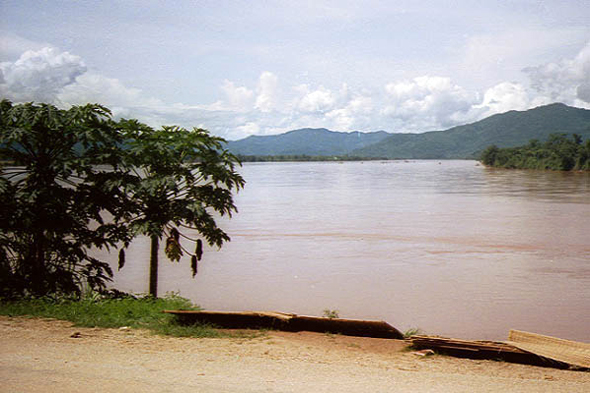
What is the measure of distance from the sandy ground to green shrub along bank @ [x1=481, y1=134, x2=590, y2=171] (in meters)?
76.8

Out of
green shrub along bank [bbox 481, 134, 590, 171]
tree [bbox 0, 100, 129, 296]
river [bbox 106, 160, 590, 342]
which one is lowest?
river [bbox 106, 160, 590, 342]

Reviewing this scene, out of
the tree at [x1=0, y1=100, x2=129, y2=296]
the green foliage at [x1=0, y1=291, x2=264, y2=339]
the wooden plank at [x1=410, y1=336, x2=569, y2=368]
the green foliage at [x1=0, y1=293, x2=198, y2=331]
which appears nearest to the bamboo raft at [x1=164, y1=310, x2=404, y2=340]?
the green foliage at [x1=0, y1=291, x2=264, y2=339]

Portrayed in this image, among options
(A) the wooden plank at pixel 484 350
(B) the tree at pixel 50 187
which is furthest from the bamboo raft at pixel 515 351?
(B) the tree at pixel 50 187

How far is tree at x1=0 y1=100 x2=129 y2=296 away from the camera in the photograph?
649cm

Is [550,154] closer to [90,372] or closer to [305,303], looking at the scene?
[305,303]

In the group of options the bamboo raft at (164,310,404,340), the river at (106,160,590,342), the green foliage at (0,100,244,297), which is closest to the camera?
the bamboo raft at (164,310,404,340)

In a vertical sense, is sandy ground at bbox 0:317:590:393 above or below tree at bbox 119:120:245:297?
below

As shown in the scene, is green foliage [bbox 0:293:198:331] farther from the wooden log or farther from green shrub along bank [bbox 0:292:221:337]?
the wooden log

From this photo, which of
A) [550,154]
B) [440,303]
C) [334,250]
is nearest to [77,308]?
[440,303]

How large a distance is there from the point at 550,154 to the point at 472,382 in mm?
91518

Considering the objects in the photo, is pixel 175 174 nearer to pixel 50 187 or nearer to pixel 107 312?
pixel 50 187

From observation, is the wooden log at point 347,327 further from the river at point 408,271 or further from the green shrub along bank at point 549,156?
the green shrub along bank at point 549,156

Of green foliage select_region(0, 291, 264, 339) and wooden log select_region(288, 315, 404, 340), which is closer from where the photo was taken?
green foliage select_region(0, 291, 264, 339)

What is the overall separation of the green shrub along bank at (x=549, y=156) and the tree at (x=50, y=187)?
77210 millimetres
